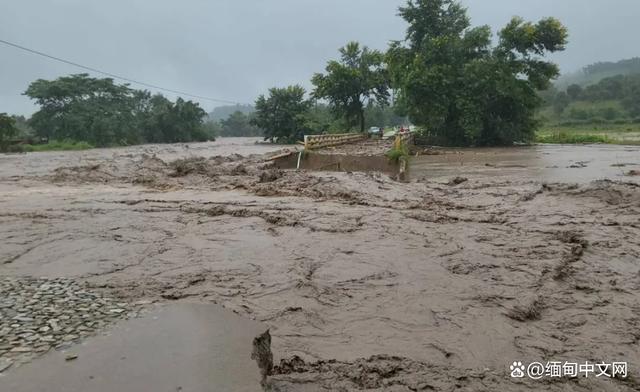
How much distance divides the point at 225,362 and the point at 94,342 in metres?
1.11

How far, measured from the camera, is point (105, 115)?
47.9 metres

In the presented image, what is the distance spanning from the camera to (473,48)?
30.3m

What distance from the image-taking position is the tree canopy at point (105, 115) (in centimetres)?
4559

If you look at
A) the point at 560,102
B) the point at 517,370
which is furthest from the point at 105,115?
the point at 560,102

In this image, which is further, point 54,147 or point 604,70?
point 604,70

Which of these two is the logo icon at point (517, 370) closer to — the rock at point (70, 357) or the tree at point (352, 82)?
the rock at point (70, 357)

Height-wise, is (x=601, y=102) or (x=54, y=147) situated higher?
(x=601, y=102)

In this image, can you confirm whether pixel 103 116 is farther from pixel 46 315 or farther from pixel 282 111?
pixel 46 315

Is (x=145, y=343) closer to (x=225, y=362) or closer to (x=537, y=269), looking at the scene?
(x=225, y=362)

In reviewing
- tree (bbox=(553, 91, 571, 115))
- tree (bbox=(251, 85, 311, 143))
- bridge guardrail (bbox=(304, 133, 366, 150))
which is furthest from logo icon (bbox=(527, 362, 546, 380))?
tree (bbox=(553, 91, 571, 115))

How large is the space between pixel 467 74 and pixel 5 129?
1264 inches

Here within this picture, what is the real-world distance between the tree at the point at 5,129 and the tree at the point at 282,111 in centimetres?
2056

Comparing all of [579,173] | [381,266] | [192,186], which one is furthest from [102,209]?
[579,173]

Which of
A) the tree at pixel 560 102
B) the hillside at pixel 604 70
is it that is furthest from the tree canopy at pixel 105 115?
the hillside at pixel 604 70
